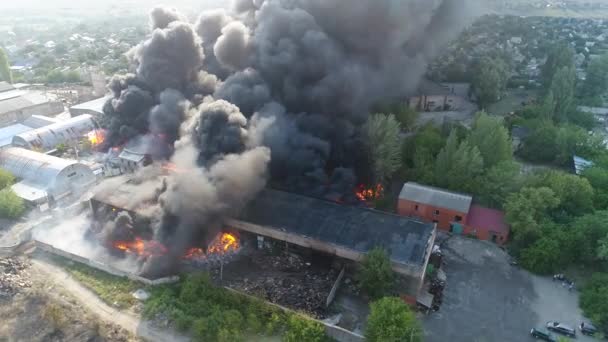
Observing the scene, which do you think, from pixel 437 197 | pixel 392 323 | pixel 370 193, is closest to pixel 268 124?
pixel 370 193

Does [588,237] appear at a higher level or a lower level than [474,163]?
lower

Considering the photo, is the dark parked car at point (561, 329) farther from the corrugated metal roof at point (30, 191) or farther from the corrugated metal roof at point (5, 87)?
the corrugated metal roof at point (5, 87)

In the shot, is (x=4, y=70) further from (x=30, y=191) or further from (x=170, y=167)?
(x=170, y=167)

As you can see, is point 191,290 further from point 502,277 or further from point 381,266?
point 502,277

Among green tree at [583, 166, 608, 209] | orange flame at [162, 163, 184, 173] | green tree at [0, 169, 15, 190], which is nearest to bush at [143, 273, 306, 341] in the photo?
Answer: orange flame at [162, 163, 184, 173]

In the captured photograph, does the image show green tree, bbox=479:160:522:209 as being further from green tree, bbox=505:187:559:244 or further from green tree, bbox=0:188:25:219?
green tree, bbox=0:188:25:219

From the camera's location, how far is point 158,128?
3303 cm

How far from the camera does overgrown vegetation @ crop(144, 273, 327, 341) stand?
713 inches

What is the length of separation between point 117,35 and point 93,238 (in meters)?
101

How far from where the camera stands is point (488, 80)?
4559 cm

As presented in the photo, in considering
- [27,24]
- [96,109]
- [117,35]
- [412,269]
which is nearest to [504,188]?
[412,269]

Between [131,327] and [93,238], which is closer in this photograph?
[131,327]

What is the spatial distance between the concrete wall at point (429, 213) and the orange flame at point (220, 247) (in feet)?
35.6

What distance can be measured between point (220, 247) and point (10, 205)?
14.9 meters
